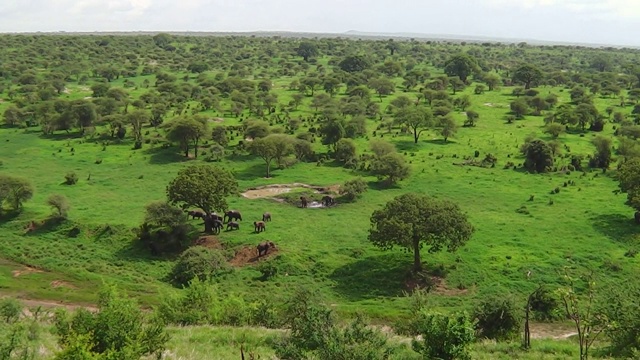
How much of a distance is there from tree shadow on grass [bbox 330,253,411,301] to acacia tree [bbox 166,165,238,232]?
1278 cm

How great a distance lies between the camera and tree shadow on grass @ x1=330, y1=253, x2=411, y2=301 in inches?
1474

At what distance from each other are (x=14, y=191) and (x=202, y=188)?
779 inches

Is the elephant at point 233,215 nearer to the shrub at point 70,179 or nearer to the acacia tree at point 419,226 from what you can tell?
the acacia tree at point 419,226

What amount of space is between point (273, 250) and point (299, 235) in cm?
408

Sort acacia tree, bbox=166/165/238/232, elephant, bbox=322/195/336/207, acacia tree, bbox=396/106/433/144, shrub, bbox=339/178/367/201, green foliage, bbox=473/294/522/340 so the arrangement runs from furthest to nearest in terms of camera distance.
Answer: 1. acacia tree, bbox=396/106/433/144
2. shrub, bbox=339/178/367/201
3. elephant, bbox=322/195/336/207
4. acacia tree, bbox=166/165/238/232
5. green foliage, bbox=473/294/522/340

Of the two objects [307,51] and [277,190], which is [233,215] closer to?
[277,190]

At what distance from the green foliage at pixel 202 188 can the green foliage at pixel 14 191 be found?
15.7 meters

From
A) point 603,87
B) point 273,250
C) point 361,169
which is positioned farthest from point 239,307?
point 603,87

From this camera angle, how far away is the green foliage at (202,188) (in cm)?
4444

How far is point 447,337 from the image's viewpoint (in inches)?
725

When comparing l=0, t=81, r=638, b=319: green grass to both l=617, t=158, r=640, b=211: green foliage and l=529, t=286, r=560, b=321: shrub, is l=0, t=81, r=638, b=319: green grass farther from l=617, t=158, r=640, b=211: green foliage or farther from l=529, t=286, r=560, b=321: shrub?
l=617, t=158, r=640, b=211: green foliage

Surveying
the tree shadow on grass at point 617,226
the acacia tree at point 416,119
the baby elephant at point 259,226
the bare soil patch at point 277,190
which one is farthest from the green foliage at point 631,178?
the baby elephant at point 259,226

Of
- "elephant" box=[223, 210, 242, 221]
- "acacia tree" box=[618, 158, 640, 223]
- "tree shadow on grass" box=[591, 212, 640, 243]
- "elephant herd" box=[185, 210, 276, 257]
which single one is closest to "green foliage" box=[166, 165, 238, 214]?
"elephant herd" box=[185, 210, 276, 257]

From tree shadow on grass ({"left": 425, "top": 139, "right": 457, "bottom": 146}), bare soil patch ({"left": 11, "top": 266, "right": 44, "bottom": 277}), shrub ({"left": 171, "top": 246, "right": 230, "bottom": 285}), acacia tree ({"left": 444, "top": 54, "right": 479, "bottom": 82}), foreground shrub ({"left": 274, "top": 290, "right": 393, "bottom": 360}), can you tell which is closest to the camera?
foreground shrub ({"left": 274, "top": 290, "right": 393, "bottom": 360})
